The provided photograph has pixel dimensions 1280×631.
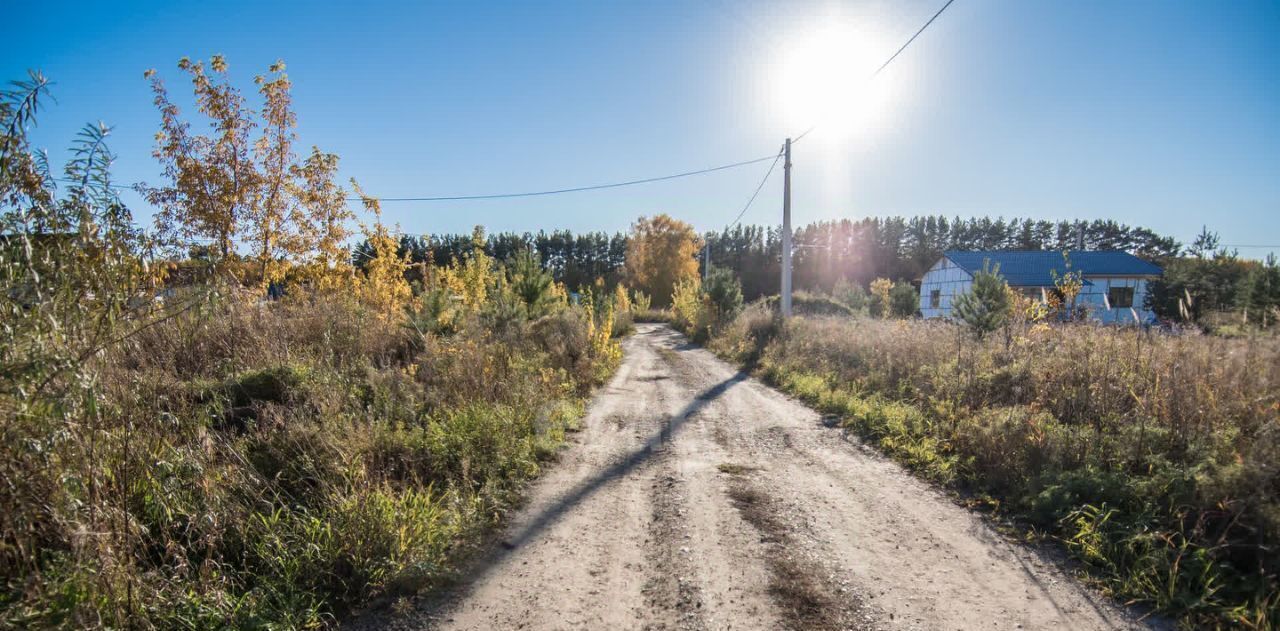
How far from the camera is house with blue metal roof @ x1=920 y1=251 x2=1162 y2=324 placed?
31406 mm

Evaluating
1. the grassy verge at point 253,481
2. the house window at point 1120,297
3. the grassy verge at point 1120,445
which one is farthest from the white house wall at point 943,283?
the grassy verge at point 253,481

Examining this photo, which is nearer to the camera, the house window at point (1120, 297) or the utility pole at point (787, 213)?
the utility pole at point (787, 213)

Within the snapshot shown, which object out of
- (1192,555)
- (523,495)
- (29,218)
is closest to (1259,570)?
(1192,555)

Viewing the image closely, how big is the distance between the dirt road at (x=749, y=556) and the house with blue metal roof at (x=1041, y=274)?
30543 mm

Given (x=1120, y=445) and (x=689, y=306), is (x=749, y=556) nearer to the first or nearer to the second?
(x=1120, y=445)

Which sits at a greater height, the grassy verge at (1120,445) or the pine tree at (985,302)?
the pine tree at (985,302)

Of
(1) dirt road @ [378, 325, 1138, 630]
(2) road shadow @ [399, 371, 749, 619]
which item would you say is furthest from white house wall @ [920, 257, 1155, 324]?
(1) dirt road @ [378, 325, 1138, 630]

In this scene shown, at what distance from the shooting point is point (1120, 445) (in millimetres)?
4309

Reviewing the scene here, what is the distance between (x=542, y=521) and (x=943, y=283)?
3921 centimetres

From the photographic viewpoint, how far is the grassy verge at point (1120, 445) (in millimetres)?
3006

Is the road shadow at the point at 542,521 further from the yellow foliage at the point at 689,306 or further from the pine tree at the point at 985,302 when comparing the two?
the yellow foliage at the point at 689,306

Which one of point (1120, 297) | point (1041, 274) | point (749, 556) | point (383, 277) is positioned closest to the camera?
point (749, 556)

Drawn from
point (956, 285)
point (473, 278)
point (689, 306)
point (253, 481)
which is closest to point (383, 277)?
point (473, 278)

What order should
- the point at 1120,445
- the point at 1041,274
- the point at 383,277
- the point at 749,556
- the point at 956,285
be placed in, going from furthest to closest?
the point at 1041,274 < the point at 956,285 < the point at 383,277 < the point at 1120,445 < the point at 749,556
